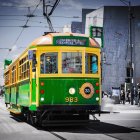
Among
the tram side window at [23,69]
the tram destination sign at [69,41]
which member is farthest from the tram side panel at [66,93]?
the tram side window at [23,69]

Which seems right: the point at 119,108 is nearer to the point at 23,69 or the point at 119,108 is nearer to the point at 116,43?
the point at 23,69

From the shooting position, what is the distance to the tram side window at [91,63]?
15970 millimetres

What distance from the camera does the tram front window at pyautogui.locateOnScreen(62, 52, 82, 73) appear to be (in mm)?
15648

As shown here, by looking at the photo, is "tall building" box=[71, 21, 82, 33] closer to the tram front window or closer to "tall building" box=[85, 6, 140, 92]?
"tall building" box=[85, 6, 140, 92]

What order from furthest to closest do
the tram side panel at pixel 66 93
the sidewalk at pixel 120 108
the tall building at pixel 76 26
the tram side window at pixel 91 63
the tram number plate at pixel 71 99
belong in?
the tall building at pixel 76 26 → the sidewalk at pixel 120 108 → the tram side window at pixel 91 63 → the tram number plate at pixel 71 99 → the tram side panel at pixel 66 93

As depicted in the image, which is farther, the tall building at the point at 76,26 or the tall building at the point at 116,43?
the tall building at the point at 76,26

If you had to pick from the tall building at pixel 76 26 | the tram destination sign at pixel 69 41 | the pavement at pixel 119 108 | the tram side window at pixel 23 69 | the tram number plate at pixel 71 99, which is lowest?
the pavement at pixel 119 108

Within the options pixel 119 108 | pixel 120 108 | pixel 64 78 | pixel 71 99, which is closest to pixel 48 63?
pixel 64 78

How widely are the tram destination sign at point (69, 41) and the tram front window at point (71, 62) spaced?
35cm

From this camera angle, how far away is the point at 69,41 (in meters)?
15.9

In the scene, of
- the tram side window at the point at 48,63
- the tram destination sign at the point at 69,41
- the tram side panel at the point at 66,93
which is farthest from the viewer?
the tram destination sign at the point at 69,41

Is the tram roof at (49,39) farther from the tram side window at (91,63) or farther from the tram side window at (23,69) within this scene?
the tram side window at (23,69)

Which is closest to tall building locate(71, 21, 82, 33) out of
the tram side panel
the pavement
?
the pavement

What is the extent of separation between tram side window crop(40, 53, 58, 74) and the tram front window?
0.89 feet
